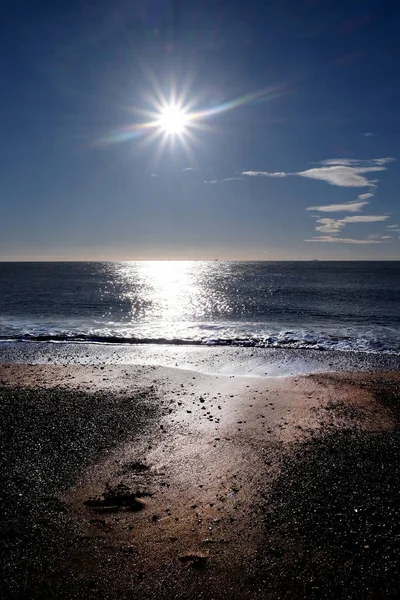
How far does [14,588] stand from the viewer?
621 centimetres

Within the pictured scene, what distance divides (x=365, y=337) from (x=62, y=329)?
24.0 meters

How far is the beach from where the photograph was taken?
649 cm

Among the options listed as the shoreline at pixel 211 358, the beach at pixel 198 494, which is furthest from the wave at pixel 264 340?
the beach at pixel 198 494

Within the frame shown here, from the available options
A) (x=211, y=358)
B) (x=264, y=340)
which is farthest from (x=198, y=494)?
(x=264, y=340)

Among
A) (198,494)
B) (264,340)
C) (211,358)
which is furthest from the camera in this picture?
(264,340)

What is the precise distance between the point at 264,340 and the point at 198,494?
20845mm

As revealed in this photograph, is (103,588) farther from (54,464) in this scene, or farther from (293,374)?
(293,374)

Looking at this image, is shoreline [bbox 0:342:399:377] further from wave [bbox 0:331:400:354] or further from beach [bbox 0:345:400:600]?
beach [bbox 0:345:400:600]

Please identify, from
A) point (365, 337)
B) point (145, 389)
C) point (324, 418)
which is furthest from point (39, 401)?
point (365, 337)

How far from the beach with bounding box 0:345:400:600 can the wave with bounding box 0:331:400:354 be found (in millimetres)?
→ 11900

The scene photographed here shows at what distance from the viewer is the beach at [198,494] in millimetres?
6490

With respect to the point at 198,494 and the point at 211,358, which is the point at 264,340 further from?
the point at 198,494

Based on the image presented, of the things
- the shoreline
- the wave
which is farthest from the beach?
the wave

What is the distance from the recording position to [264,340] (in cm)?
2909
